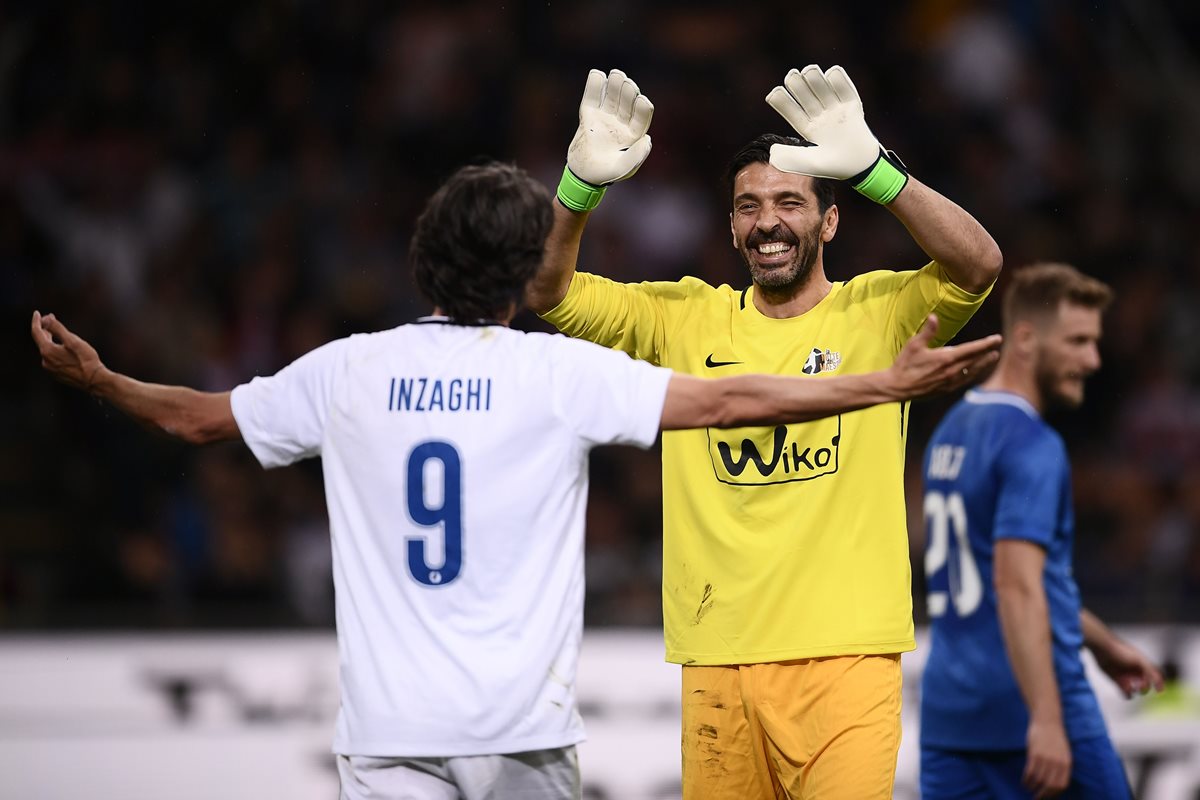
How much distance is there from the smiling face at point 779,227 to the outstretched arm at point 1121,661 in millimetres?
1707

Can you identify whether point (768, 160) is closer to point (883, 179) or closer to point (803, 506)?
point (883, 179)

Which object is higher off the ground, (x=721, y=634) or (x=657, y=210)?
(x=657, y=210)

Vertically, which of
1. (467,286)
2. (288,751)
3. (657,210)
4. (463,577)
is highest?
(657,210)

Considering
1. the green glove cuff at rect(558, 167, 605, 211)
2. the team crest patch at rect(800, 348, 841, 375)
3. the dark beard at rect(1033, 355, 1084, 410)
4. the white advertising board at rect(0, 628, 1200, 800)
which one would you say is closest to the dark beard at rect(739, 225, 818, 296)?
the team crest patch at rect(800, 348, 841, 375)

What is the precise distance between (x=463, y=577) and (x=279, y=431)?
22.2 inches

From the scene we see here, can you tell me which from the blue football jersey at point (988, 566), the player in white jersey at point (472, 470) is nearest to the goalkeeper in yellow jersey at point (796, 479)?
the blue football jersey at point (988, 566)

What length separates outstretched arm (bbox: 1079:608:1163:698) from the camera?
5.43 meters

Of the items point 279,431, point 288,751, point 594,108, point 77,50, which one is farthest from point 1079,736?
point 77,50

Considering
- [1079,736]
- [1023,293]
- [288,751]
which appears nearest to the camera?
[1079,736]

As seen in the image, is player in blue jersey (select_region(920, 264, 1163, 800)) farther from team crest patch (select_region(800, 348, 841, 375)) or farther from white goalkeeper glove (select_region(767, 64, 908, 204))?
white goalkeeper glove (select_region(767, 64, 908, 204))

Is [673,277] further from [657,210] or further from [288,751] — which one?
[288,751]

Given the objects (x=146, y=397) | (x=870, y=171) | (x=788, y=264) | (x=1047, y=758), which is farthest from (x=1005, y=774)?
(x=146, y=397)

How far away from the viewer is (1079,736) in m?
4.94

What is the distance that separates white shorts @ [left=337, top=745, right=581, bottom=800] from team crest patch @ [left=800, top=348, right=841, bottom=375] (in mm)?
1637
